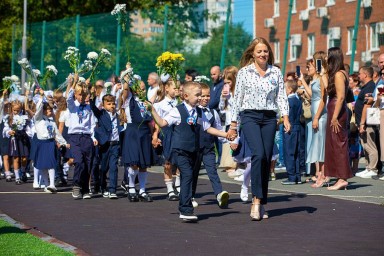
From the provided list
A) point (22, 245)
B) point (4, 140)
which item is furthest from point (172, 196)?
point (4, 140)

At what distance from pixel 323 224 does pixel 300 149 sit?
7181 mm

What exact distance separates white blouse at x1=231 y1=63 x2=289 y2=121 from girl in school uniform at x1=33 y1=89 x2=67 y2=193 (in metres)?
5.79

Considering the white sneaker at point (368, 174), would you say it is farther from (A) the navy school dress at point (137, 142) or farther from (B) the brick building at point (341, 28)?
(A) the navy school dress at point (137, 142)

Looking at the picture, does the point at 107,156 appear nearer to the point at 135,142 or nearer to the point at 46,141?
the point at 135,142

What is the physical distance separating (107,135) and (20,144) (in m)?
4.98

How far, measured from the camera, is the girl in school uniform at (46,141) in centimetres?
1848

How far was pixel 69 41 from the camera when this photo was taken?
3422cm

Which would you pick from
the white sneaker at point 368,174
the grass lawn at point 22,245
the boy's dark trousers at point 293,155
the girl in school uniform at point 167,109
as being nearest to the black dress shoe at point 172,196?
the girl in school uniform at point 167,109

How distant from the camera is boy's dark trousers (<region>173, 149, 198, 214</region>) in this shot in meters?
12.8

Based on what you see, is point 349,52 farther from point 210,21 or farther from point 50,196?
point 50,196

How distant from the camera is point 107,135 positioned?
677 inches

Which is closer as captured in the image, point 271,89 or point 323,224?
point 323,224

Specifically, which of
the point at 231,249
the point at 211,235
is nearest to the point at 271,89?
the point at 211,235

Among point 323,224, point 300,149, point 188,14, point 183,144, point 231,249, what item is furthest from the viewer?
point 188,14
